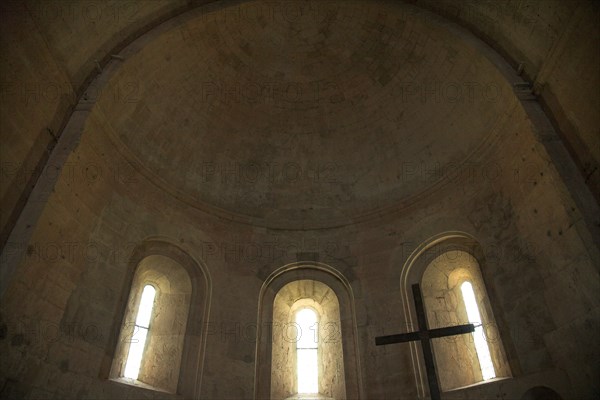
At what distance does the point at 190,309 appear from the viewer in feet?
32.8

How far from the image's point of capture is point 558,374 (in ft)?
24.7

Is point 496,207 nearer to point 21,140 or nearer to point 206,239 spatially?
point 206,239

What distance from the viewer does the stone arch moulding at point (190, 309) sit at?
348 inches

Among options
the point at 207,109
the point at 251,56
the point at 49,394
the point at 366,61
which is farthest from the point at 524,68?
the point at 49,394

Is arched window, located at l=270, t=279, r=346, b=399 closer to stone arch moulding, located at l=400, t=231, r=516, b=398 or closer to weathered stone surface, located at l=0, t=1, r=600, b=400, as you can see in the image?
weathered stone surface, located at l=0, t=1, r=600, b=400

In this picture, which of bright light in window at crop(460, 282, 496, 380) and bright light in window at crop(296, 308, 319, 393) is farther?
bright light in window at crop(296, 308, 319, 393)

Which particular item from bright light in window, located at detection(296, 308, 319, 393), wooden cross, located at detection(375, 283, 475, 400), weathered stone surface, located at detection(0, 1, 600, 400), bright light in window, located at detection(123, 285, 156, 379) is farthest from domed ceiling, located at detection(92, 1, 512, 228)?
wooden cross, located at detection(375, 283, 475, 400)

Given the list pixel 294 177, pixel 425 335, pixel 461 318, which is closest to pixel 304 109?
pixel 294 177

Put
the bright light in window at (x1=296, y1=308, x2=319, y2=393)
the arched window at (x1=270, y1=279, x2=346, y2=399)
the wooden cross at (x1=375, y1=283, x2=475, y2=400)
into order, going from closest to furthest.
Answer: the wooden cross at (x1=375, y1=283, x2=475, y2=400) → the arched window at (x1=270, y1=279, x2=346, y2=399) → the bright light in window at (x1=296, y1=308, x2=319, y2=393)

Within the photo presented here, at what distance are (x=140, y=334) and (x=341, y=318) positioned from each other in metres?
4.20

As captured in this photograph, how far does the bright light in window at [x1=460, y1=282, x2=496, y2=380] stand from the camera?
9039mm

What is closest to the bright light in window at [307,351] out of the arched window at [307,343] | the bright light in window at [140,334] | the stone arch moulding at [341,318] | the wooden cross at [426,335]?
the arched window at [307,343]

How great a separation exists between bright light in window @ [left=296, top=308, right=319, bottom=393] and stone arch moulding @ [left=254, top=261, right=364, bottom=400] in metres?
0.90

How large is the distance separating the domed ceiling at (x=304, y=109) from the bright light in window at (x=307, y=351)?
2322 millimetres
